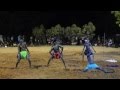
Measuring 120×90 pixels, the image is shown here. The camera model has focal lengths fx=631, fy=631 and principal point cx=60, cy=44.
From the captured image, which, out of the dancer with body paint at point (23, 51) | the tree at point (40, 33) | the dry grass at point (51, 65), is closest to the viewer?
the dry grass at point (51, 65)

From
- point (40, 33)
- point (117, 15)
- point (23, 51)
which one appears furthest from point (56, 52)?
point (117, 15)

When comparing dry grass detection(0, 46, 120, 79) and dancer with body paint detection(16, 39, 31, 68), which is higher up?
dancer with body paint detection(16, 39, 31, 68)

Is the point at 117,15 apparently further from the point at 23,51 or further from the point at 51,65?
the point at 23,51

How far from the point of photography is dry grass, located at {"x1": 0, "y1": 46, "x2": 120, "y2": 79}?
19078 mm

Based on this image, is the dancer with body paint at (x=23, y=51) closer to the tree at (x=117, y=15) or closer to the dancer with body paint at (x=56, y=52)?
the dancer with body paint at (x=56, y=52)

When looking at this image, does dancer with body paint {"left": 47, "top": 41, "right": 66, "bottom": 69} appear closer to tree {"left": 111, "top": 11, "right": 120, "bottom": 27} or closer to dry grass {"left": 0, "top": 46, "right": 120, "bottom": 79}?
dry grass {"left": 0, "top": 46, "right": 120, "bottom": 79}

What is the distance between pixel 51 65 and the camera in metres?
19.4

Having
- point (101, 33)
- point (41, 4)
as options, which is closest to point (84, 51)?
point (101, 33)

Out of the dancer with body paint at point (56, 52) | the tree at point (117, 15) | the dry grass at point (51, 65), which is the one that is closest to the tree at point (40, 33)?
the dry grass at point (51, 65)

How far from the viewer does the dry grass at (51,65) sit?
1908 centimetres

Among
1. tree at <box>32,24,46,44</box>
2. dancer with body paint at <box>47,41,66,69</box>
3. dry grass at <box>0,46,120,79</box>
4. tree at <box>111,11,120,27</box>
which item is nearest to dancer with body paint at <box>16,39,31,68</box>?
dry grass at <box>0,46,120,79</box>
